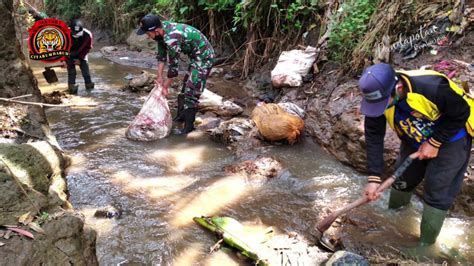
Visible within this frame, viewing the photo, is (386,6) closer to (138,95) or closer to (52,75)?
(138,95)

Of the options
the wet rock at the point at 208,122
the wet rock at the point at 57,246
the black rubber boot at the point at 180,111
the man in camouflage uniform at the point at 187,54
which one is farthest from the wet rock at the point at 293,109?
the wet rock at the point at 57,246

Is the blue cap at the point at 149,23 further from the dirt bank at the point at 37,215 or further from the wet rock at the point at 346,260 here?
the wet rock at the point at 346,260

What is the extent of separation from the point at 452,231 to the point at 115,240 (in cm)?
286

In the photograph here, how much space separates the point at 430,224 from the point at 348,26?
137 inches

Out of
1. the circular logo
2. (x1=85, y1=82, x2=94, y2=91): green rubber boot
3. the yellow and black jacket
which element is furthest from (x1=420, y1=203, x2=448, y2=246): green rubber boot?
(x1=85, y1=82, x2=94, y2=91): green rubber boot

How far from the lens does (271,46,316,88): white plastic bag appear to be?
5.99m

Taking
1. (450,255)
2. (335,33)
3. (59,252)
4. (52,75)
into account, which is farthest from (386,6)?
(52,75)

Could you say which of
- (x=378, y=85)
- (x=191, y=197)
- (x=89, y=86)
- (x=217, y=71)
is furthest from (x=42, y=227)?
(x=217, y=71)

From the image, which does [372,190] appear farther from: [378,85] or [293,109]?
[293,109]

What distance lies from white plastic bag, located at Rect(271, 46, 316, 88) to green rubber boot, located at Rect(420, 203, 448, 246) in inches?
132

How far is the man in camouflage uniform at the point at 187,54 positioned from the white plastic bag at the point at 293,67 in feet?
4.17

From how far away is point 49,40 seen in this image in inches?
246

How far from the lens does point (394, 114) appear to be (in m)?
2.71

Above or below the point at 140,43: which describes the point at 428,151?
above
